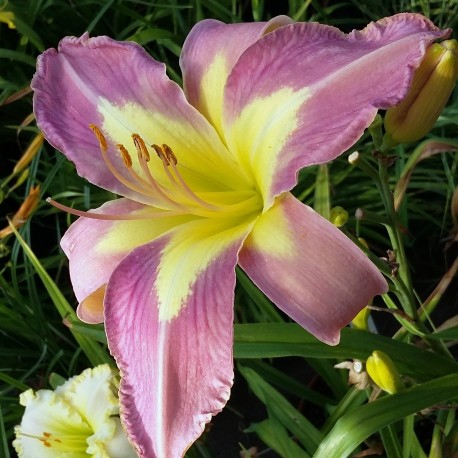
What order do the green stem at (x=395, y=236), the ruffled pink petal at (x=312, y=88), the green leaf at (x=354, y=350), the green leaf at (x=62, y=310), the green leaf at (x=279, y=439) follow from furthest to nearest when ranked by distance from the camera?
the green leaf at (x=62, y=310) < the green leaf at (x=279, y=439) < the green leaf at (x=354, y=350) < the green stem at (x=395, y=236) < the ruffled pink petal at (x=312, y=88)

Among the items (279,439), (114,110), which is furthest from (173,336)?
(279,439)

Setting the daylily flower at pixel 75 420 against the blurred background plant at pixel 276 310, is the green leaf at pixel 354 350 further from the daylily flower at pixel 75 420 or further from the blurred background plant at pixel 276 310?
the daylily flower at pixel 75 420

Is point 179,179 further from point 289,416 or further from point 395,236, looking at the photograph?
point 289,416

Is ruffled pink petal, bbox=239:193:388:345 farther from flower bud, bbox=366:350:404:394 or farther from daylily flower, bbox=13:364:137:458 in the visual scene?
daylily flower, bbox=13:364:137:458

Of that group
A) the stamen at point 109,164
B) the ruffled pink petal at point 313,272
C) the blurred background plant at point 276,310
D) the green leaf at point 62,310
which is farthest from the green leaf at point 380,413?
the green leaf at point 62,310

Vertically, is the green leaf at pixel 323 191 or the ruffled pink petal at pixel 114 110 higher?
the ruffled pink petal at pixel 114 110

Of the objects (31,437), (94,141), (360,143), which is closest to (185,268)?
(94,141)
